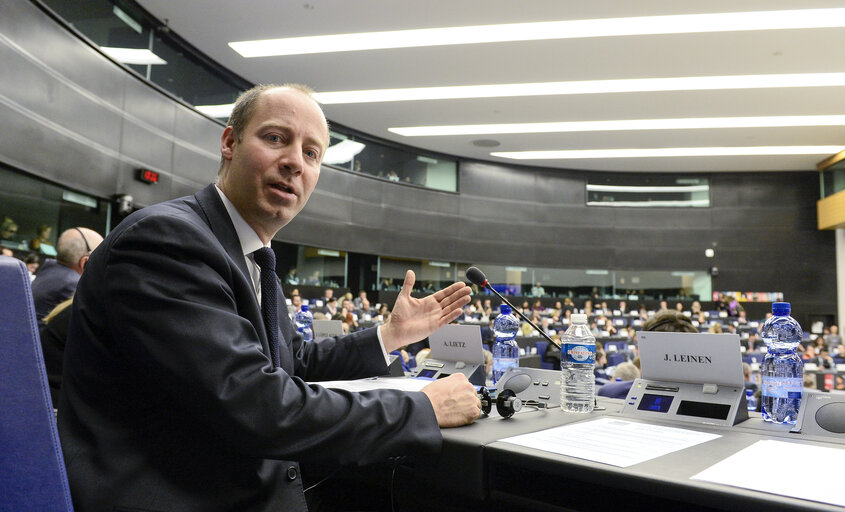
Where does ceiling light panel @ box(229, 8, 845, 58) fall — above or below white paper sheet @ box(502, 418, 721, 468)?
above

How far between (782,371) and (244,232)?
1.45 metres

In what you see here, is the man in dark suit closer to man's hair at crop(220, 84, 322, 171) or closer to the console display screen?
man's hair at crop(220, 84, 322, 171)

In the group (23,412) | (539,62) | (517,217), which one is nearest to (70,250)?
(23,412)

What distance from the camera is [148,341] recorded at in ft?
2.83

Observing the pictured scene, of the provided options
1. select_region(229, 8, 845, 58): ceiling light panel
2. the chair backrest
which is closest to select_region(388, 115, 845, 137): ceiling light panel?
select_region(229, 8, 845, 58): ceiling light panel

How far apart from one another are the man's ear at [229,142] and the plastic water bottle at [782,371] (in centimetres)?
152

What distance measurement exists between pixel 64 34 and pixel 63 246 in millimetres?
3843

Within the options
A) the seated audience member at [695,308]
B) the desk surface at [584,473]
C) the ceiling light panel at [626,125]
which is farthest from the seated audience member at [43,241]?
the seated audience member at [695,308]

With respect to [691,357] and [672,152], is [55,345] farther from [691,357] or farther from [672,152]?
[672,152]

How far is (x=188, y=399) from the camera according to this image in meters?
0.87

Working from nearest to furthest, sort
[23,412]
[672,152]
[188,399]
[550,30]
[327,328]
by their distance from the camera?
[23,412] → [188,399] → [327,328] → [550,30] → [672,152]

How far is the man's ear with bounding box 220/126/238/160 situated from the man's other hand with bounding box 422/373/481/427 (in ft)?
2.41

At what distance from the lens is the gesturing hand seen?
162 centimetres

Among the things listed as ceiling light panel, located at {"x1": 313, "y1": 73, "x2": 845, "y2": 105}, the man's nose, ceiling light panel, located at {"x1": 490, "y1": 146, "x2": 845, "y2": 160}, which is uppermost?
ceiling light panel, located at {"x1": 313, "y1": 73, "x2": 845, "y2": 105}
